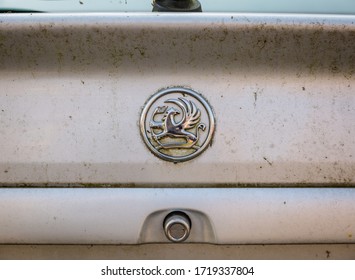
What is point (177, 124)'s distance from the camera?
1.16 metres

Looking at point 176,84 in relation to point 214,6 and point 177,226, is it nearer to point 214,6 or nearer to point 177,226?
point 177,226

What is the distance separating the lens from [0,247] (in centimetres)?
120

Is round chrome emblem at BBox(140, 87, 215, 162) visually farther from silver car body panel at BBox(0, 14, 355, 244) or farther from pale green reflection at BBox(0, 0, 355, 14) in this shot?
pale green reflection at BBox(0, 0, 355, 14)

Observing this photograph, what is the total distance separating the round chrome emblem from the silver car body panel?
25 millimetres

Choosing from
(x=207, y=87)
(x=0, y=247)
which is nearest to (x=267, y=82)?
(x=207, y=87)

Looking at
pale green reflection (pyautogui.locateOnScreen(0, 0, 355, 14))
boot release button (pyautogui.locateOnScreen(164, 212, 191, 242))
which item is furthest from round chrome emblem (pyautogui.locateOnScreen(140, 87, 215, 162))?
pale green reflection (pyautogui.locateOnScreen(0, 0, 355, 14))

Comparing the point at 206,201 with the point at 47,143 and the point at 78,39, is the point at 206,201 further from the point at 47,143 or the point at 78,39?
the point at 78,39

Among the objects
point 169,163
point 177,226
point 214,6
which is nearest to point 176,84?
point 169,163

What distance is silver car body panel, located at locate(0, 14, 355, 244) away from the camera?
1.15 metres

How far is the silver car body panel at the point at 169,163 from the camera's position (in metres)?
1.15

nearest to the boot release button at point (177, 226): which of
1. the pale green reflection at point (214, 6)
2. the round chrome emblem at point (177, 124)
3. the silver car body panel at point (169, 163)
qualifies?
the silver car body panel at point (169, 163)

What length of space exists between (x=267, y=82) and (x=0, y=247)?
0.97m

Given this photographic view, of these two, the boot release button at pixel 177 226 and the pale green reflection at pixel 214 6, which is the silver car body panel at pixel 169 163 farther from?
the pale green reflection at pixel 214 6

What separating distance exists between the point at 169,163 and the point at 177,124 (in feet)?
0.40
